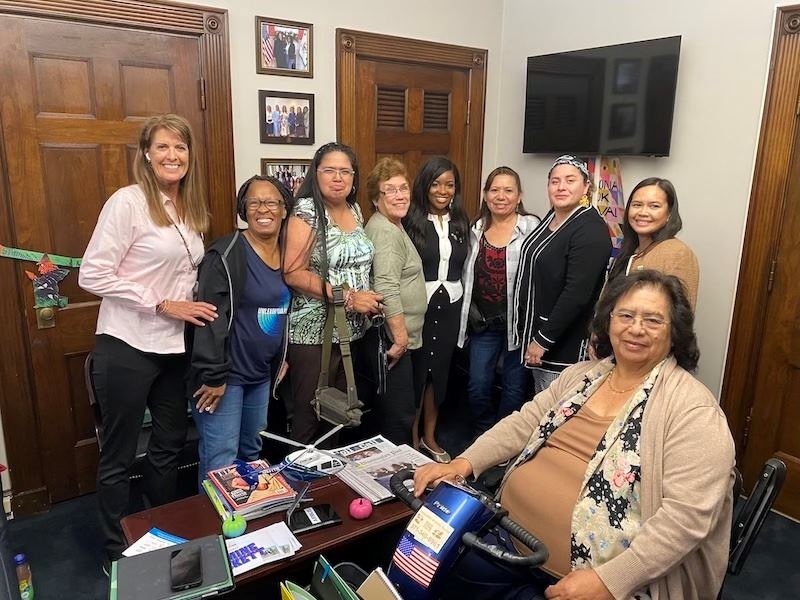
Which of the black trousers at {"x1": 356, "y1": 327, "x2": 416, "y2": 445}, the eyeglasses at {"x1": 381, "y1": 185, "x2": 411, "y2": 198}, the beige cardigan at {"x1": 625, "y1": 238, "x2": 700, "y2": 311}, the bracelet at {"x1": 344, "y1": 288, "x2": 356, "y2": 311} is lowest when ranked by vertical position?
the black trousers at {"x1": 356, "y1": 327, "x2": 416, "y2": 445}

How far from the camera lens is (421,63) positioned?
320cm

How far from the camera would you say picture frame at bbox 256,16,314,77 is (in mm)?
2662

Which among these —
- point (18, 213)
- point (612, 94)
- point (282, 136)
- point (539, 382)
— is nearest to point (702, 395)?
point (539, 382)

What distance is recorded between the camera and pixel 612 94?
288 centimetres

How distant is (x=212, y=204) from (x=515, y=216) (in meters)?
1.36

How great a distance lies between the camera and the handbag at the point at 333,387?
6.95 ft

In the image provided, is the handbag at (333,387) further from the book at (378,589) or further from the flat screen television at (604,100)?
the flat screen television at (604,100)

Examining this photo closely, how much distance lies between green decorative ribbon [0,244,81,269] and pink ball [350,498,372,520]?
1.60 metres

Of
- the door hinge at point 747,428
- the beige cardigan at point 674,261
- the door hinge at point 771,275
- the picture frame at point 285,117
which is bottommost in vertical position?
the door hinge at point 747,428

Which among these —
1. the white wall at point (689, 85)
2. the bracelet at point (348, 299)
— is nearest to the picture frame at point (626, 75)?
the white wall at point (689, 85)

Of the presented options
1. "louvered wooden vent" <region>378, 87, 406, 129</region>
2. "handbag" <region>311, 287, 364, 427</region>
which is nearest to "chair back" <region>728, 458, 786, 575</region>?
"handbag" <region>311, 287, 364, 427</region>

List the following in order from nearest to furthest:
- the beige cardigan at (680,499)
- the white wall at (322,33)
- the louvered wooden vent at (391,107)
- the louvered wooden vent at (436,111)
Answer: the beige cardigan at (680,499)
the white wall at (322,33)
the louvered wooden vent at (391,107)
the louvered wooden vent at (436,111)

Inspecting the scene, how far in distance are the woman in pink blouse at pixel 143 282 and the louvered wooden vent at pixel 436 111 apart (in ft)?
5.35

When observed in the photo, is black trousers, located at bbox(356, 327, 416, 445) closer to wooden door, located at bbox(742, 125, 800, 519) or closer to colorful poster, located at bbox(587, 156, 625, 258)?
colorful poster, located at bbox(587, 156, 625, 258)
